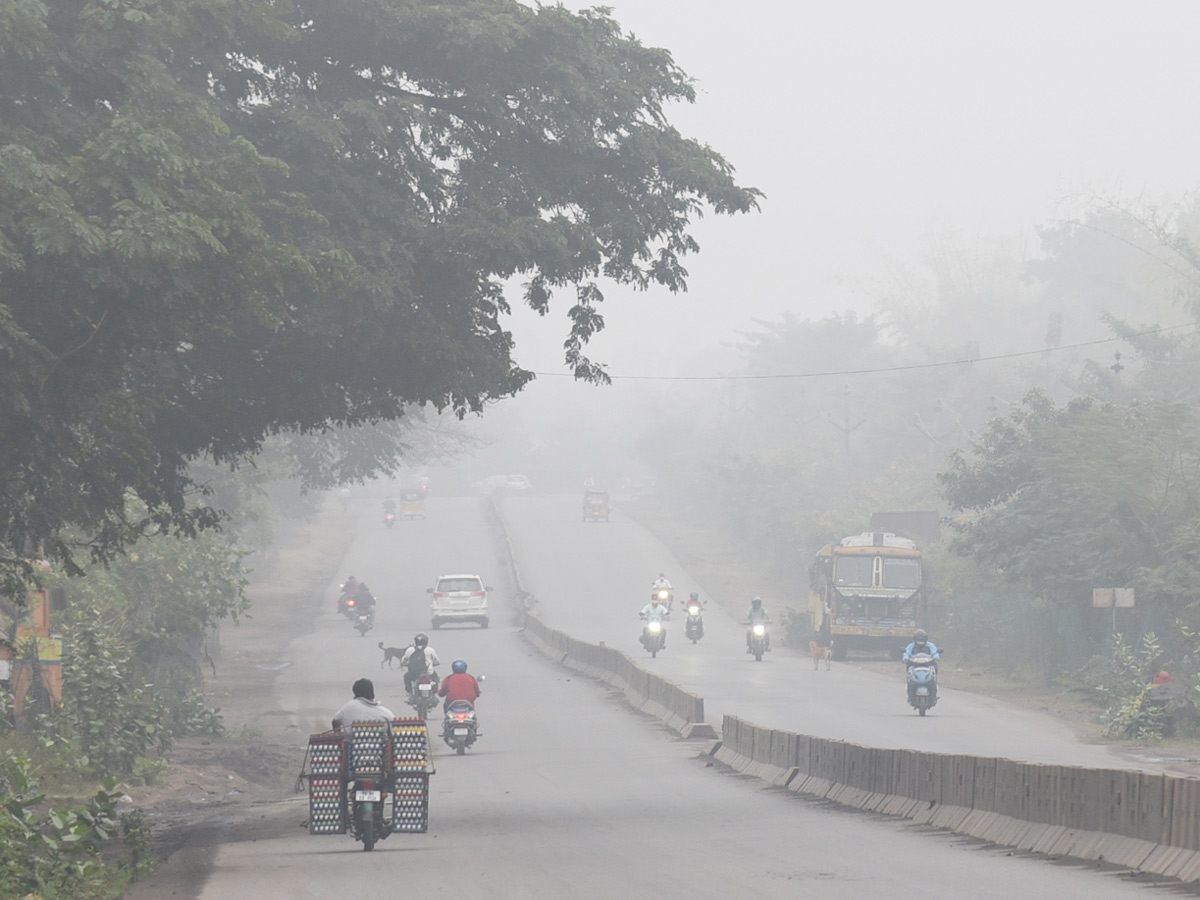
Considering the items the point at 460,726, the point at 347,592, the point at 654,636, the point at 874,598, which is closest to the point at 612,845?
the point at 460,726

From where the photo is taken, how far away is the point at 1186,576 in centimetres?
3111

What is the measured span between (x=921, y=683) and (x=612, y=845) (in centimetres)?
1606

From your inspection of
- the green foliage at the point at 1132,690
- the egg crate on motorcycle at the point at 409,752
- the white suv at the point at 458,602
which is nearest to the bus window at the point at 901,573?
the green foliage at the point at 1132,690

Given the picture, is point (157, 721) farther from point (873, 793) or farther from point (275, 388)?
point (873, 793)

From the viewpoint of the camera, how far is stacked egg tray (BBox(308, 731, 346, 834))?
13102 mm

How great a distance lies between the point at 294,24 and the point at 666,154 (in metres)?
4.10

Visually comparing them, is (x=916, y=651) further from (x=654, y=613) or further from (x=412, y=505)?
(x=412, y=505)

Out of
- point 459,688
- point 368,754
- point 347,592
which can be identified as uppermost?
A: point 347,592

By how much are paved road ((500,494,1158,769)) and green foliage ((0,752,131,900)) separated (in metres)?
14.0

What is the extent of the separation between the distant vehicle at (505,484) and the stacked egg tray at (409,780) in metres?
123

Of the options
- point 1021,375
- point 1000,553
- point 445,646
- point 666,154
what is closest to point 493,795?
point 666,154

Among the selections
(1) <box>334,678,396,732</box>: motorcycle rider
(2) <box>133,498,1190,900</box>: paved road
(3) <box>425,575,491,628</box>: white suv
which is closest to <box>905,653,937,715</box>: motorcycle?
(2) <box>133,498,1190,900</box>: paved road

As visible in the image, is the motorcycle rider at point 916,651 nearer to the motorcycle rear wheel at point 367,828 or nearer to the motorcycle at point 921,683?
the motorcycle at point 921,683

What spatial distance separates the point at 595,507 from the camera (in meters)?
101
